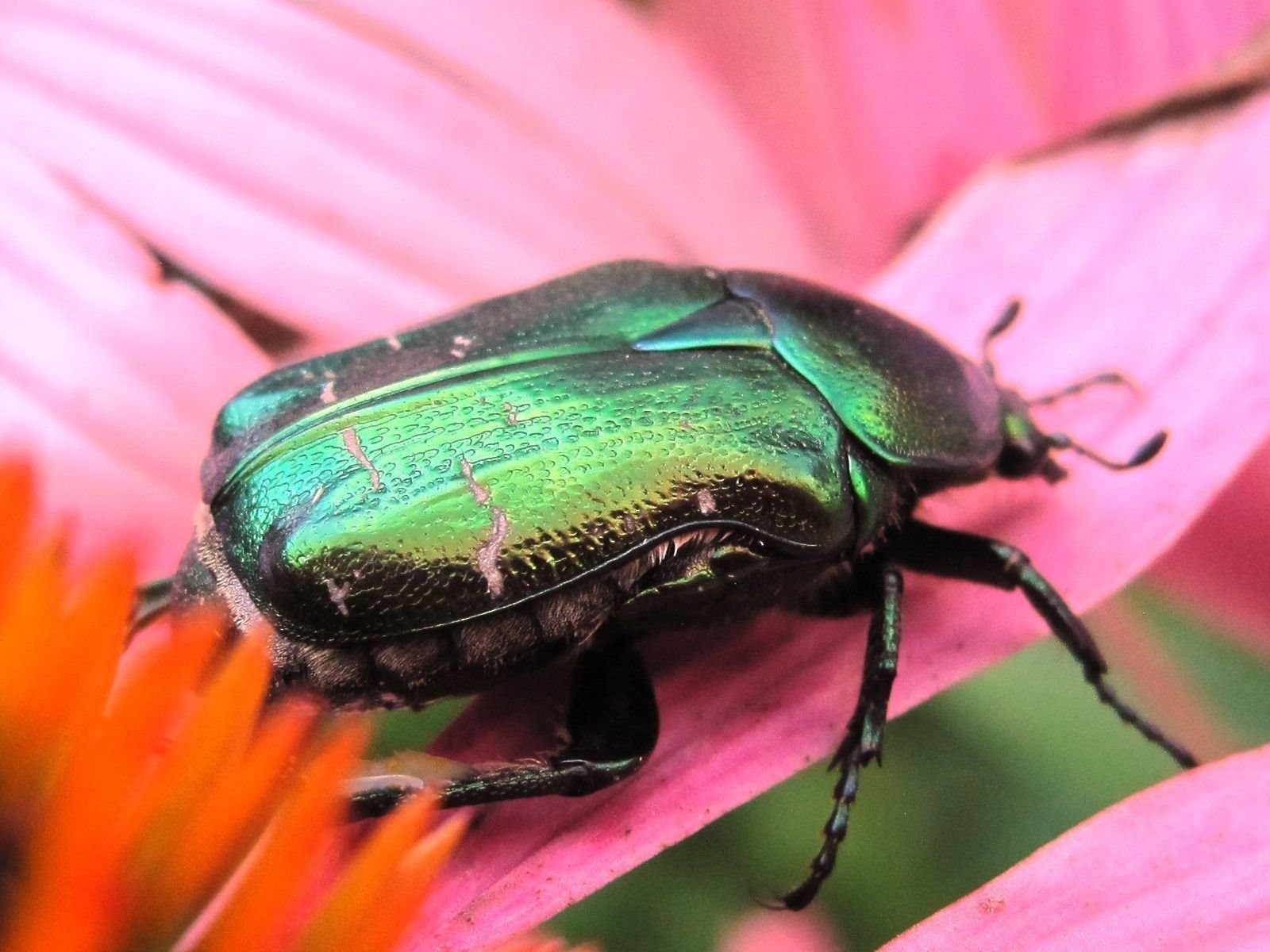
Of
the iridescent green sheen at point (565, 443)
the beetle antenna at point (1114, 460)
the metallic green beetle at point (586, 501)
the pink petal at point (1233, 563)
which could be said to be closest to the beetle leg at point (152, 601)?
the metallic green beetle at point (586, 501)

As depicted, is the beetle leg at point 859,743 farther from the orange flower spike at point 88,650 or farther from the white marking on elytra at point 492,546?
the orange flower spike at point 88,650

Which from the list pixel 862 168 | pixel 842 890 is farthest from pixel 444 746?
pixel 862 168

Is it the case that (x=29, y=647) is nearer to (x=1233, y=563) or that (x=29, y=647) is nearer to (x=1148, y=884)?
(x=1148, y=884)

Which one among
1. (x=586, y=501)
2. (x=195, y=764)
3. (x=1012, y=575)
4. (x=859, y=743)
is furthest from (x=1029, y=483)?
(x=195, y=764)

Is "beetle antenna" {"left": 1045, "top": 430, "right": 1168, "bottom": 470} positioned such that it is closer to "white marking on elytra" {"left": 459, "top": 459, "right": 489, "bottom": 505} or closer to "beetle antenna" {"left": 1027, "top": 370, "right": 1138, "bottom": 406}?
"beetle antenna" {"left": 1027, "top": 370, "right": 1138, "bottom": 406}

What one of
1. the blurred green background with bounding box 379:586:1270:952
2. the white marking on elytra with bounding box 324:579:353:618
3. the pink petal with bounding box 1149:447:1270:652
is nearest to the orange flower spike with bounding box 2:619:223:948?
the white marking on elytra with bounding box 324:579:353:618

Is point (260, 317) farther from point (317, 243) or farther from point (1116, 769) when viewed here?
point (1116, 769)
